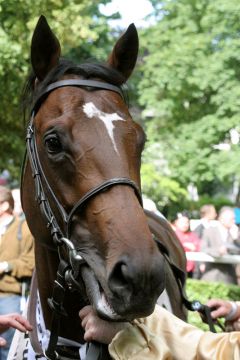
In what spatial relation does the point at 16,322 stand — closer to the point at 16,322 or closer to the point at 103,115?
the point at 16,322

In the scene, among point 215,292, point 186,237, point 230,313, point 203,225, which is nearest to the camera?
point 230,313

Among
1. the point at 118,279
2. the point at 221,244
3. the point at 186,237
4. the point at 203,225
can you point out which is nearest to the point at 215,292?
the point at 221,244

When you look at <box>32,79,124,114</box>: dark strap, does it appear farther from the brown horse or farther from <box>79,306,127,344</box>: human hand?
<box>79,306,127,344</box>: human hand

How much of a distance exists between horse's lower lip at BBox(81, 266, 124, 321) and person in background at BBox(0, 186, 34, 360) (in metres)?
3.35

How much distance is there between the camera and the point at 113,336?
2.48m

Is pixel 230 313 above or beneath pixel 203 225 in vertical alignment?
above

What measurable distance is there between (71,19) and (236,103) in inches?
213

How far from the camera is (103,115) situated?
2832 mm

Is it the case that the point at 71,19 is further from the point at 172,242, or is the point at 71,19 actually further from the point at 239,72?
the point at 172,242

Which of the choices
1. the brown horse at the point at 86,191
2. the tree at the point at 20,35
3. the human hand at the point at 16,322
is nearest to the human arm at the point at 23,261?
the brown horse at the point at 86,191

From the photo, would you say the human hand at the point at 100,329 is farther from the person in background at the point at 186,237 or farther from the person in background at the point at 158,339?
the person in background at the point at 186,237

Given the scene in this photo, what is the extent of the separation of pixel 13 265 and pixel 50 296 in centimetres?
276

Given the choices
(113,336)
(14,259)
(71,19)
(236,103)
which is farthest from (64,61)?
(236,103)

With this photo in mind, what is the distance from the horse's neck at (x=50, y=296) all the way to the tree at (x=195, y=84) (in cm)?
1365
